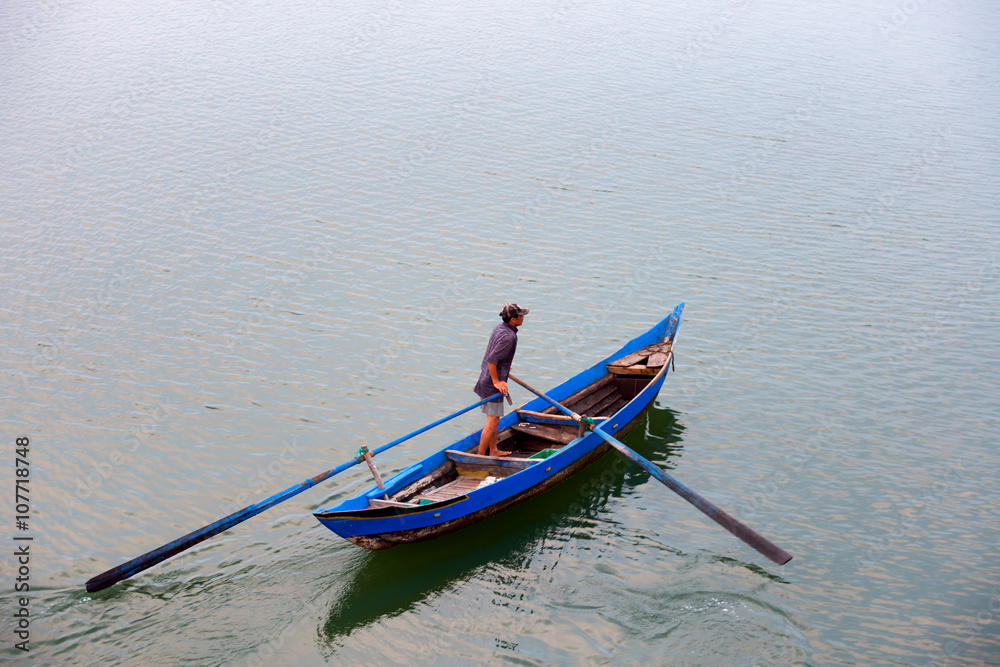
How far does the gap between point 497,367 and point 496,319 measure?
16.5 feet

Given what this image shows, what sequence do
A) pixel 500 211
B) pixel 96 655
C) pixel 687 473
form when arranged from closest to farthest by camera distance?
pixel 96 655, pixel 687 473, pixel 500 211

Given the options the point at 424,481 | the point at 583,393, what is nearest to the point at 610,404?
the point at 583,393

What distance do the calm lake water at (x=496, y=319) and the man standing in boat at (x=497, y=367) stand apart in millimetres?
1144

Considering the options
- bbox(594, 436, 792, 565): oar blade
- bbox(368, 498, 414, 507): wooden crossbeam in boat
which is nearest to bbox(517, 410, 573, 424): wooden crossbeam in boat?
bbox(594, 436, 792, 565): oar blade

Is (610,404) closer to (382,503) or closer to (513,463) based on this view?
(513,463)

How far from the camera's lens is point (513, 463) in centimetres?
1095

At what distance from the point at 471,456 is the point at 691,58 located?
24.1 metres

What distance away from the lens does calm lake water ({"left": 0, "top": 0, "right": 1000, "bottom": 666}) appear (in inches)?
371

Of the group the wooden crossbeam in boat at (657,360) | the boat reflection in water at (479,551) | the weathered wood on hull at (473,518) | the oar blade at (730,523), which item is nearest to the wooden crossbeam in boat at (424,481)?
the weathered wood on hull at (473,518)

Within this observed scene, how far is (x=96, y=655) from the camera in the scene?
8562mm

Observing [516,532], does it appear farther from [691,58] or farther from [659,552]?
[691,58]

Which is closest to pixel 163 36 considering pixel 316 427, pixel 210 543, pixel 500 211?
pixel 500 211

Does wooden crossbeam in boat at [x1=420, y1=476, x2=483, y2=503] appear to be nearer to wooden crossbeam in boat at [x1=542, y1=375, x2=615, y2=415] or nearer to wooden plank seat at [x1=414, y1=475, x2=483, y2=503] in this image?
wooden plank seat at [x1=414, y1=475, x2=483, y2=503]

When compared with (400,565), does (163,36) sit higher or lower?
higher
